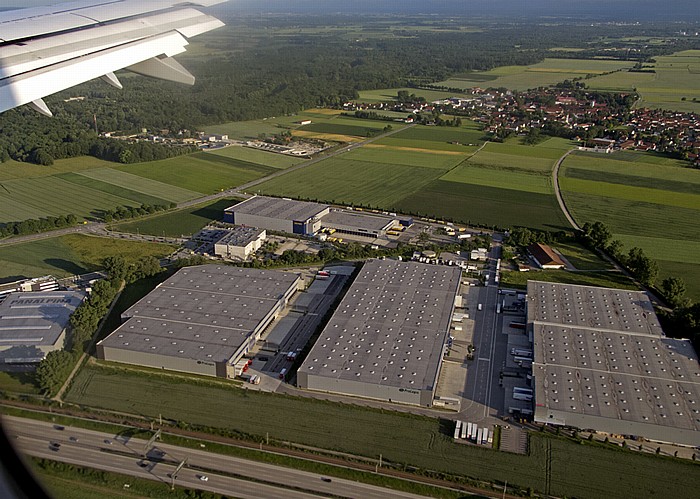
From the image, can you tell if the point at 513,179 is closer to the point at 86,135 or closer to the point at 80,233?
Result: the point at 80,233

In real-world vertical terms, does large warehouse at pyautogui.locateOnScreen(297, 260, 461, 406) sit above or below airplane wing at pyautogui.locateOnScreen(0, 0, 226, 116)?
below

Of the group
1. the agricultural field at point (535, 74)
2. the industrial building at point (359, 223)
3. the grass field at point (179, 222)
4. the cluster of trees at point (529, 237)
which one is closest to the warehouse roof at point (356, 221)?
the industrial building at point (359, 223)

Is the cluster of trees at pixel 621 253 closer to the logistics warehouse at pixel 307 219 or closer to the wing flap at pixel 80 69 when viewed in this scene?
the logistics warehouse at pixel 307 219

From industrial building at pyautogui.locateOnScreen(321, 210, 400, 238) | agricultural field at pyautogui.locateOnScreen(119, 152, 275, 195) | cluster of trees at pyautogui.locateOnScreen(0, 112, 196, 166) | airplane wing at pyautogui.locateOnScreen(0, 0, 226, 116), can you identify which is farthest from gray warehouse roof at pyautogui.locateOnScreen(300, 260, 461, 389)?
cluster of trees at pyautogui.locateOnScreen(0, 112, 196, 166)

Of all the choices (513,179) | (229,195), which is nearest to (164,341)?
(229,195)

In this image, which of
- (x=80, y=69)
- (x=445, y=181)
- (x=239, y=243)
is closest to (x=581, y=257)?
(x=445, y=181)

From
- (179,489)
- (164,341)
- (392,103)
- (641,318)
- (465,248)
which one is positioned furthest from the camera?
(392,103)

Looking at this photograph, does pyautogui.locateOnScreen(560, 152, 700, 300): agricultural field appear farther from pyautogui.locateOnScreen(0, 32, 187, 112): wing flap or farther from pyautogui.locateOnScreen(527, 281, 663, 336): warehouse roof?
pyautogui.locateOnScreen(0, 32, 187, 112): wing flap

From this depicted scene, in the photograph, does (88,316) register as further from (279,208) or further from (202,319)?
(279,208)
